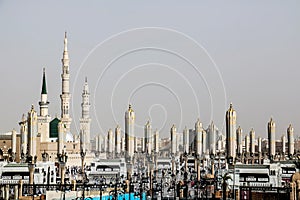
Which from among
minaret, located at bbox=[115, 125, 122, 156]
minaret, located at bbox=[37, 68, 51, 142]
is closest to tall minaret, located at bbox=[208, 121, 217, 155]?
minaret, located at bbox=[115, 125, 122, 156]

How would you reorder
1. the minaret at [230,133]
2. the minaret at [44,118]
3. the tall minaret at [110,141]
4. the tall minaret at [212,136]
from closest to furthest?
the minaret at [230,133] < the tall minaret at [212,136] < the tall minaret at [110,141] < the minaret at [44,118]

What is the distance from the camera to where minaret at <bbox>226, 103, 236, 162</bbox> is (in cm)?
1412

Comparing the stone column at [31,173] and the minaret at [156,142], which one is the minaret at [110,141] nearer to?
the minaret at [156,142]

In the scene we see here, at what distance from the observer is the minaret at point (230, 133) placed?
14.1 m

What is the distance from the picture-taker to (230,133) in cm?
1434

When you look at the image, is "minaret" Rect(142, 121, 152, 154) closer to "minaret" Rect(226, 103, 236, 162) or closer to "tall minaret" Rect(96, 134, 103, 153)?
"minaret" Rect(226, 103, 236, 162)

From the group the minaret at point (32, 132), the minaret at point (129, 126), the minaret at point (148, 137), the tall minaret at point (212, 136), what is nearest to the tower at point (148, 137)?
the minaret at point (148, 137)

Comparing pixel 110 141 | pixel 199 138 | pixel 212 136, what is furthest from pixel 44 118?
pixel 199 138

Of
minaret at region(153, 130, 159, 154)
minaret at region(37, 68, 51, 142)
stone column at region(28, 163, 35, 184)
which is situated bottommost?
stone column at region(28, 163, 35, 184)

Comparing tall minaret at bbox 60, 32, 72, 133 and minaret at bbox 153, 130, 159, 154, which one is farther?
tall minaret at bbox 60, 32, 72, 133

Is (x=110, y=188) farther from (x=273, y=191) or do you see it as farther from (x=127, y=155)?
(x=273, y=191)

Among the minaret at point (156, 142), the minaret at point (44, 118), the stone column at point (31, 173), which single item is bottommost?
the stone column at point (31, 173)

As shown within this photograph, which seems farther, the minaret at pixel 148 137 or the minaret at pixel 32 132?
the minaret at pixel 148 137

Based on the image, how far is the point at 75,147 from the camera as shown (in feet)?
109
